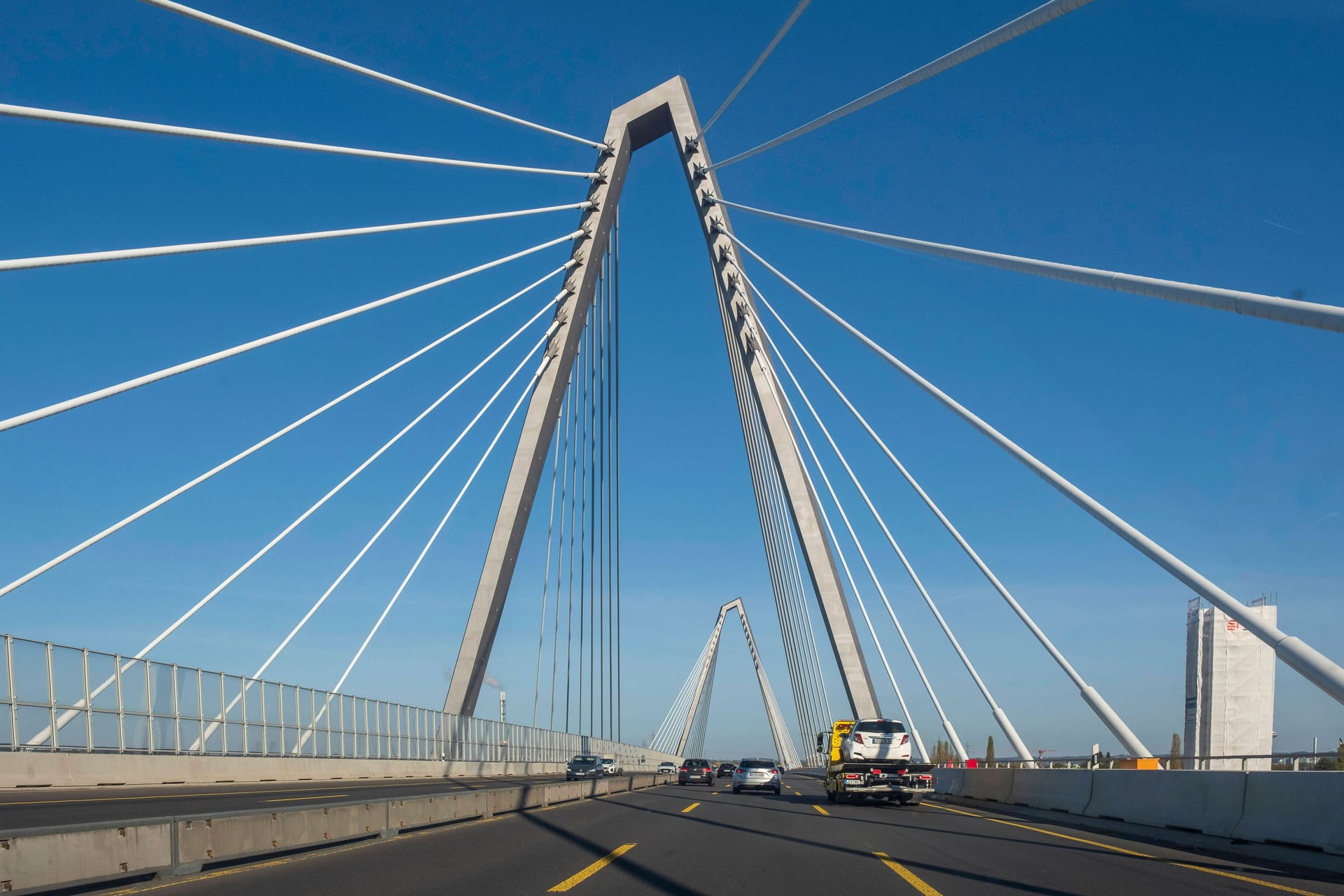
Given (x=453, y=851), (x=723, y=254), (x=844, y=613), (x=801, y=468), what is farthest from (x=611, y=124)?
(x=453, y=851)

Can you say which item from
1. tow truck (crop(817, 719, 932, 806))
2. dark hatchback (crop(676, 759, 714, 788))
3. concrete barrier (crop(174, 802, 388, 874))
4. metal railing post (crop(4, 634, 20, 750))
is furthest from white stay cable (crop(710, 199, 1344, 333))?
dark hatchback (crop(676, 759, 714, 788))

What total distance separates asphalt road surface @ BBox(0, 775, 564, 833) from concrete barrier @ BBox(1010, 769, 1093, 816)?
11.5 m

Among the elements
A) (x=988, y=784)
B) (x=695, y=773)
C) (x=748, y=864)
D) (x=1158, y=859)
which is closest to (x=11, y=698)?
(x=748, y=864)

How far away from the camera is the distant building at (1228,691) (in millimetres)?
47188

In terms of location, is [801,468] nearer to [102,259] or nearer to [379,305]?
[379,305]

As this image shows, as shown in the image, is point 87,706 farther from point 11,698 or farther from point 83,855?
point 83,855

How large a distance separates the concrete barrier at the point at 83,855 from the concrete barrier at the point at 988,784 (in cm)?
1971

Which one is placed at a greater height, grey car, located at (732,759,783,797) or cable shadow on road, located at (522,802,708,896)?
cable shadow on road, located at (522,802,708,896)

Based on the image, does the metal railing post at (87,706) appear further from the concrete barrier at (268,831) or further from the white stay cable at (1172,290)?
the white stay cable at (1172,290)

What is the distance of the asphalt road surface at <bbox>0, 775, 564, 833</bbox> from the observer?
1289 centimetres

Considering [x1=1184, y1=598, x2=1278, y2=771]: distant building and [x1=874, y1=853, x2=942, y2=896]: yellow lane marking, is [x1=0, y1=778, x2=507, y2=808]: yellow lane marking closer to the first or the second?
[x1=874, y1=853, x2=942, y2=896]: yellow lane marking

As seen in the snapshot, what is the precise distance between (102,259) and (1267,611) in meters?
37.6

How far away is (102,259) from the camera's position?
1204cm

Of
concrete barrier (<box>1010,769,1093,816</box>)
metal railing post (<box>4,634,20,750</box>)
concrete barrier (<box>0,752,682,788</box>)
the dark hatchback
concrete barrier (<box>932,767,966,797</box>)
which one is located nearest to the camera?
metal railing post (<box>4,634,20,750</box>)
